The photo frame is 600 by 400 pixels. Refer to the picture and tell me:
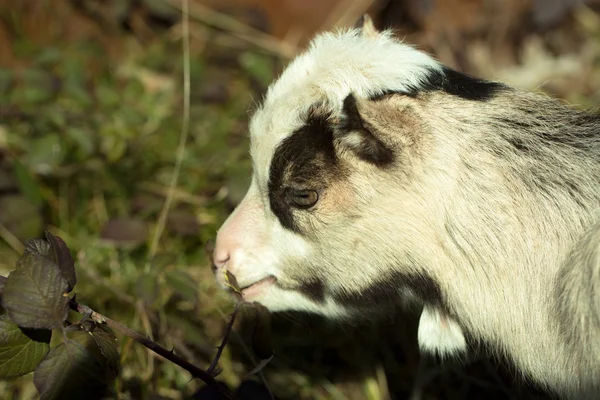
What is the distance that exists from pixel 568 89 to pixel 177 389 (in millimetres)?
2552

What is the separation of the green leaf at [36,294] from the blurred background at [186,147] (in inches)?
24.6

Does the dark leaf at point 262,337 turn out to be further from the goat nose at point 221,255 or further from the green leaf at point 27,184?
the green leaf at point 27,184

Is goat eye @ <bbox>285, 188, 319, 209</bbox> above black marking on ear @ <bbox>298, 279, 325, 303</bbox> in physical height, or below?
above

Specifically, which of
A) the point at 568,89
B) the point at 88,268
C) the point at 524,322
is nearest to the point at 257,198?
the point at 524,322

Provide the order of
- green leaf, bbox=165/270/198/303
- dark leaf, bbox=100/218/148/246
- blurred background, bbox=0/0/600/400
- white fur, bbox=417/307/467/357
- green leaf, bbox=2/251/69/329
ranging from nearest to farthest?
green leaf, bbox=2/251/69/329, white fur, bbox=417/307/467/357, green leaf, bbox=165/270/198/303, blurred background, bbox=0/0/600/400, dark leaf, bbox=100/218/148/246

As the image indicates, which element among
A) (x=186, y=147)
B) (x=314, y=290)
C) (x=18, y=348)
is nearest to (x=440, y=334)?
(x=314, y=290)

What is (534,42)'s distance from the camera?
433 cm

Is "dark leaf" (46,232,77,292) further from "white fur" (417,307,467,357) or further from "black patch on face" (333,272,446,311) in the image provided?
"white fur" (417,307,467,357)

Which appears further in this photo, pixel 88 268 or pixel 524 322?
pixel 88 268

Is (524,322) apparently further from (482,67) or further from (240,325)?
(482,67)

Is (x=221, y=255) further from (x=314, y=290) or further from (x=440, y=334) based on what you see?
(x=440, y=334)

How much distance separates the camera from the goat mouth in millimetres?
2240

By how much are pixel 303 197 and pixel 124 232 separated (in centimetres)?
125

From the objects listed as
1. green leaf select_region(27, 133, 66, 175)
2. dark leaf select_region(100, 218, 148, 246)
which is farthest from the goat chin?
green leaf select_region(27, 133, 66, 175)
